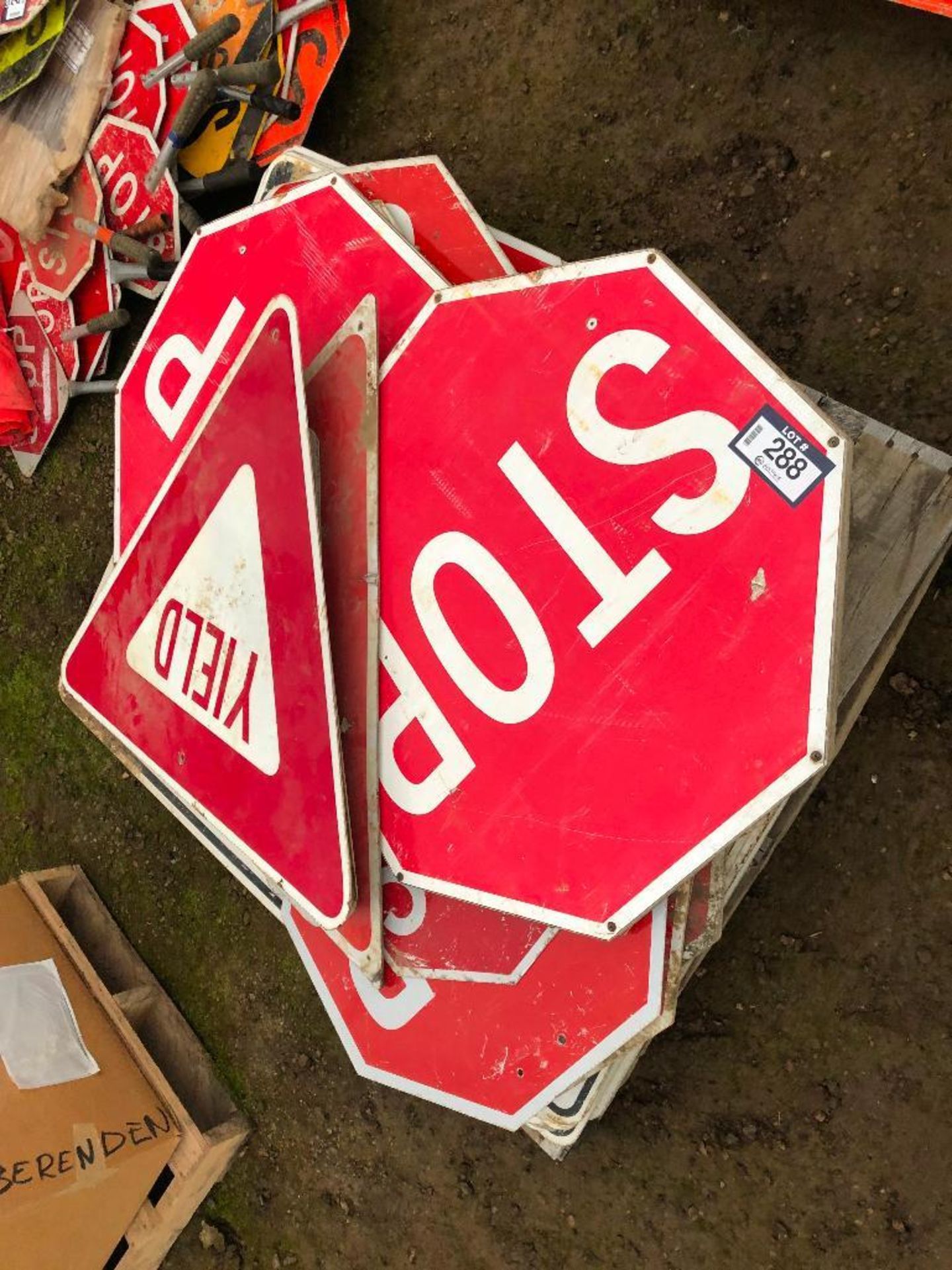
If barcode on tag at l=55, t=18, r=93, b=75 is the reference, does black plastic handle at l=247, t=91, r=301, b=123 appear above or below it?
below

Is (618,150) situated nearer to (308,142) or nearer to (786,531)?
(308,142)

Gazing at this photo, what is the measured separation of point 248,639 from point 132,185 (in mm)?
2155

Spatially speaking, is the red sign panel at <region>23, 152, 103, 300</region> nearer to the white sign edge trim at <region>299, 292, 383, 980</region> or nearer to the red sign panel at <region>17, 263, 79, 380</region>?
the red sign panel at <region>17, 263, 79, 380</region>

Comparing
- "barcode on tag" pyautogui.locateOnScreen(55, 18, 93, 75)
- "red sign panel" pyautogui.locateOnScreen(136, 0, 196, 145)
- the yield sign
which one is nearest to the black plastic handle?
"red sign panel" pyautogui.locateOnScreen(136, 0, 196, 145)

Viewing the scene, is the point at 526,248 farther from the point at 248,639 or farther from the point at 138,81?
the point at 138,81

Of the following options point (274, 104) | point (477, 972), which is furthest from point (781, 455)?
point (274, 104)

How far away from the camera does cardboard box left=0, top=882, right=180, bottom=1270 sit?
291 centimetres

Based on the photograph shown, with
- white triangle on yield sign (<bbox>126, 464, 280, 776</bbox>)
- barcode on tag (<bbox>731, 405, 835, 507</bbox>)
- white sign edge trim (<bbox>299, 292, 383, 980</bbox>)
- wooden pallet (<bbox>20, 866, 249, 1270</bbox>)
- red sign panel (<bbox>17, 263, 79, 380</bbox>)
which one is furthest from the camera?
red sign panel (<bbox>17, 263, 79, 380</bbox>)

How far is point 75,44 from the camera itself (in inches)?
135

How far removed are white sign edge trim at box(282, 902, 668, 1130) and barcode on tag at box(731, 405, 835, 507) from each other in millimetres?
870

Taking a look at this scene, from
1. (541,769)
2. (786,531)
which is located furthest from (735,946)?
(786,531)

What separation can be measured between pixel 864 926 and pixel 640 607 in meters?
1.40

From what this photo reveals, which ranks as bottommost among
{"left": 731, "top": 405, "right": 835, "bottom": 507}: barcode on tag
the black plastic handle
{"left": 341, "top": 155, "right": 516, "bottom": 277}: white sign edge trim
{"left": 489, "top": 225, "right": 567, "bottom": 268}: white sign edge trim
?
{"left": 731, "top": 405, "right": 835, "bottom": 507}: barcode on tag

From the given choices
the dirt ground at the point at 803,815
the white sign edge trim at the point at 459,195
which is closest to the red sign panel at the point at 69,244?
the dirt ground at the point at 803,815
